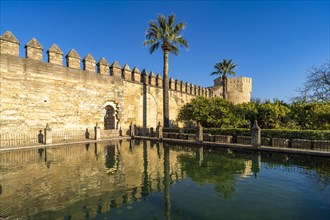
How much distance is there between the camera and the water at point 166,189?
446 centimetres

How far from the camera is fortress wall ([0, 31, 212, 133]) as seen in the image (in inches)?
567

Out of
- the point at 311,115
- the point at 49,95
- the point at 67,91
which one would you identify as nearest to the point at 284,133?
the point at 311,115

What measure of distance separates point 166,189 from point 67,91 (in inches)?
588

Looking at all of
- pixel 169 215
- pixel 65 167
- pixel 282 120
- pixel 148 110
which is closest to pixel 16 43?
pixel 65 167

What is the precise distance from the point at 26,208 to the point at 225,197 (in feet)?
16.0

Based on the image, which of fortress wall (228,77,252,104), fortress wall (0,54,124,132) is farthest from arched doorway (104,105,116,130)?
fortress wall (228,77,252,104)

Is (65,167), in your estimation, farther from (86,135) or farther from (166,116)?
(166,116)

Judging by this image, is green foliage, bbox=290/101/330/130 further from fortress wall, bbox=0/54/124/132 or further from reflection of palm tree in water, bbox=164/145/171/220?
fortress wall, bbox=0/54/124/132

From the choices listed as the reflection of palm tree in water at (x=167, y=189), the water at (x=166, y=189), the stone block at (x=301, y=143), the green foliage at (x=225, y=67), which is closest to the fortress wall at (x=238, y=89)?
the green foliage at (x=225, y=67)

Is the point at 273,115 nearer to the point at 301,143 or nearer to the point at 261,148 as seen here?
the point at 301,143

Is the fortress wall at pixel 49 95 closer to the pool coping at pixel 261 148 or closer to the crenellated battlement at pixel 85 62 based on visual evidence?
the crenellated battlement at pixel 85 62

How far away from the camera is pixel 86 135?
60.5 feet

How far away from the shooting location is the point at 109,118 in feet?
71.0

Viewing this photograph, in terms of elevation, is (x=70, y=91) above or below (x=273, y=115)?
above
